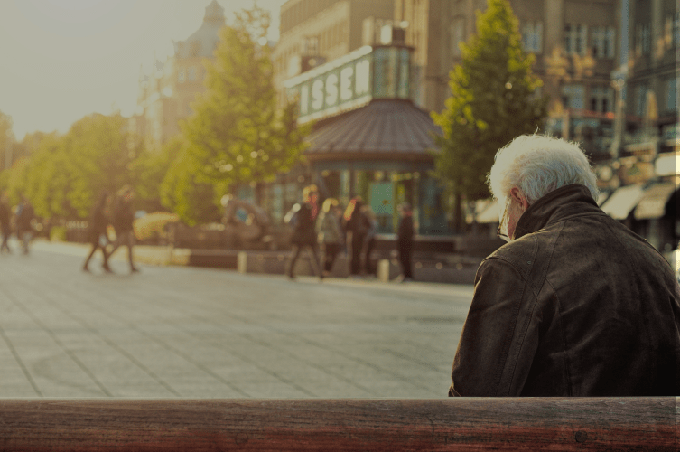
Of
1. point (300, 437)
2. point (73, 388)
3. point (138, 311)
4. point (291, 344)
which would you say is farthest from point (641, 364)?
point (138, 311)

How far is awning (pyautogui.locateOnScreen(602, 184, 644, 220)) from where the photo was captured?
29.1 m

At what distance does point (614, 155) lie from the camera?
32.7 metres

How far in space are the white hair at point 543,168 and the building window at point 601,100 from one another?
158ft

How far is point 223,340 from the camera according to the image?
30.0ft

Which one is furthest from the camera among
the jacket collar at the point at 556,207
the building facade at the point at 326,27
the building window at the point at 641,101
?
the building facade at the point at 326,27

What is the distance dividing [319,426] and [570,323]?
75 cm

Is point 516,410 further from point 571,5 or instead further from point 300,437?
point 571,5

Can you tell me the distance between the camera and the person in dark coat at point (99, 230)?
20125mm

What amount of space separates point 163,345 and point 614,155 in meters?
26.7

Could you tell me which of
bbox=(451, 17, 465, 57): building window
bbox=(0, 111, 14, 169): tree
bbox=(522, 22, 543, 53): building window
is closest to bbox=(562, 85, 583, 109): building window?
bbox=(522, 22, 543, 53): building window

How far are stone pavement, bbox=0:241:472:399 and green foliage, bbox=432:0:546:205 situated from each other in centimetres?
772

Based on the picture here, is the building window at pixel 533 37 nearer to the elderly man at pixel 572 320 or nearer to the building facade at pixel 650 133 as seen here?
the building facade at pixel 650 133

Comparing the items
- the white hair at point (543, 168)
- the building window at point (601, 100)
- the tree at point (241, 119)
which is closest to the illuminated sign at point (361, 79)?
the tree at point (241, 119)

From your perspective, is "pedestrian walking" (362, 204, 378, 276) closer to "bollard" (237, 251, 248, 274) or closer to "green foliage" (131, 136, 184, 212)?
"bollard" (237, 251, 248, 274)
